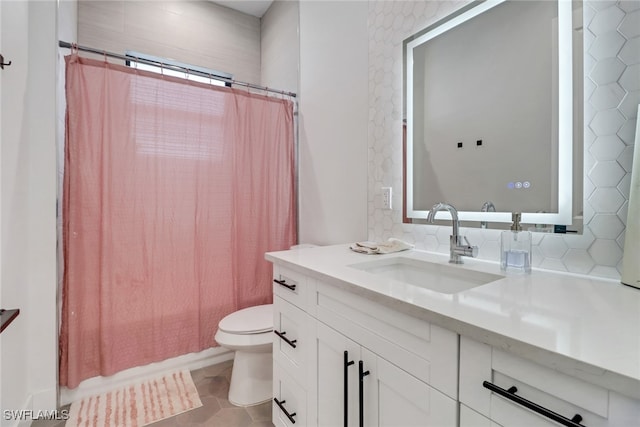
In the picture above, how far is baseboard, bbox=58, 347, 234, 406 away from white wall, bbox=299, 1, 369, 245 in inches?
40.0

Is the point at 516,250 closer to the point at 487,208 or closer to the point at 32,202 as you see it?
the point at 487,208

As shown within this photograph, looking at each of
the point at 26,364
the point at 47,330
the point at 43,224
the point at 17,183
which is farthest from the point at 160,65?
the point at 26,364

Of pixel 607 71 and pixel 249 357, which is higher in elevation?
pixel 607 71

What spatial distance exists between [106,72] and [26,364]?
5.18 ft

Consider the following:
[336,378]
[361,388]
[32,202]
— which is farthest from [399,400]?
[32,202]

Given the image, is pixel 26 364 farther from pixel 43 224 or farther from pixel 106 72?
pixel 106 72

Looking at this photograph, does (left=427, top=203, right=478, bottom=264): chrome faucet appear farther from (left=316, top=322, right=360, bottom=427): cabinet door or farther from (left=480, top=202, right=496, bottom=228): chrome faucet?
(left=316, top=322, right=360, bottom=427): cabinet door

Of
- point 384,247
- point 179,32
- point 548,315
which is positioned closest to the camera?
point 548,315

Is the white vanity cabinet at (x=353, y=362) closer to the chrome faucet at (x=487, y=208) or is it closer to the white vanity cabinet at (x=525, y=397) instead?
the white vanity cabinet at (x=525, y=397)

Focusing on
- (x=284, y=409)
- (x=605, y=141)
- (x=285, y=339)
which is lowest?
(x=284, y=409)

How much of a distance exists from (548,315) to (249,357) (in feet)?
4.79

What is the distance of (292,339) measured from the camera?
1.20m

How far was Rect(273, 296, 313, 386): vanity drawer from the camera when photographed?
111cm

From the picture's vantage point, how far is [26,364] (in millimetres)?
1478
